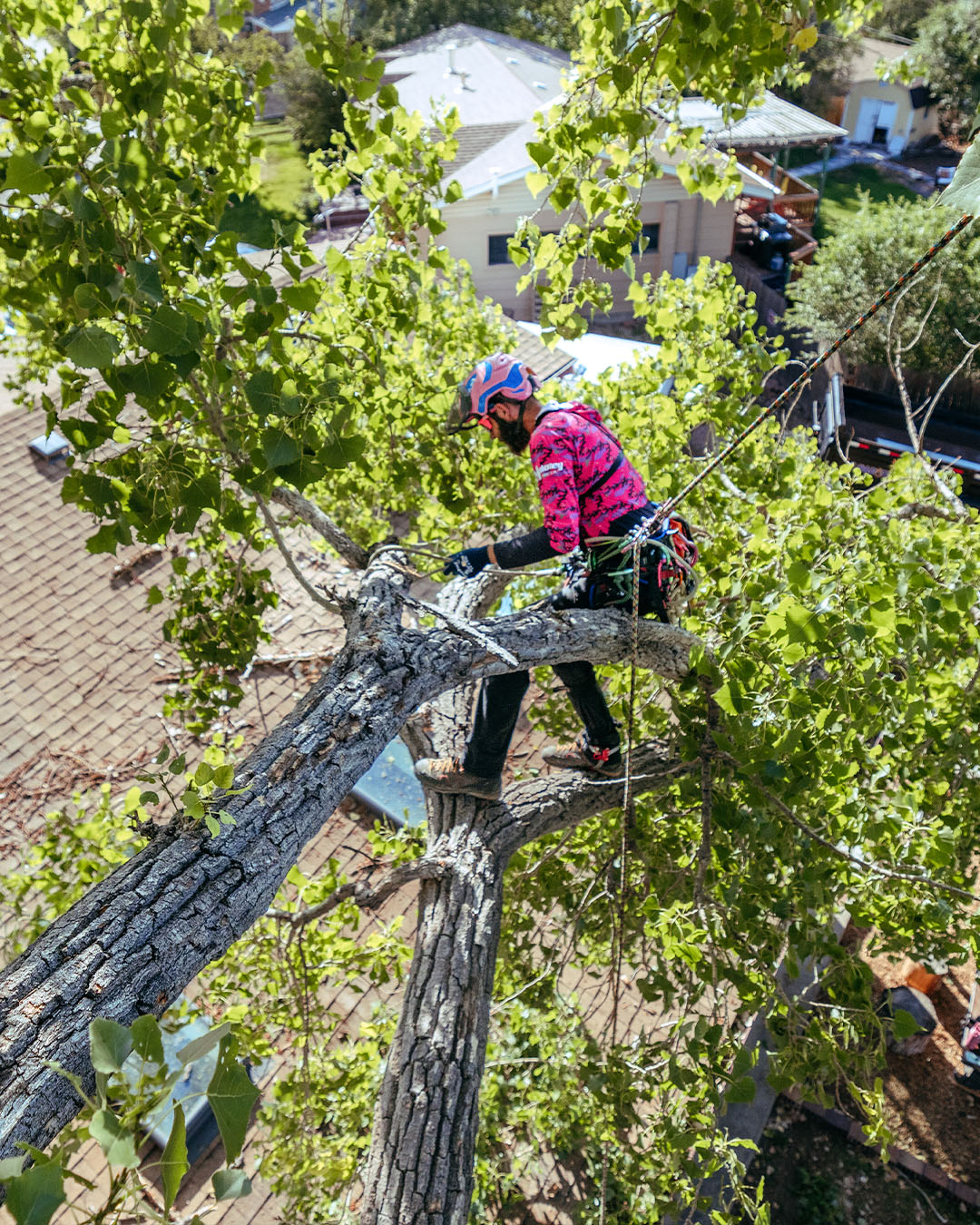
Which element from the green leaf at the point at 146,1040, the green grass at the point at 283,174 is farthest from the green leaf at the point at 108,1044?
the green grass at the point at 283,174

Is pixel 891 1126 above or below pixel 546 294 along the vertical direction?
below

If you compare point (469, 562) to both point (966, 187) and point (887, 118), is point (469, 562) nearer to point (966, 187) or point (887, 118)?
point (966, 187)

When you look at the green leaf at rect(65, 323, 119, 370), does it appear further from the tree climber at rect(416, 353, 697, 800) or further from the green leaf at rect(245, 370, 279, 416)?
the tree climber at rect(416, 353, 697, 800)

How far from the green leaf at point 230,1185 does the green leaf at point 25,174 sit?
2240 mm

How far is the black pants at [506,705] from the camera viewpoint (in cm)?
383

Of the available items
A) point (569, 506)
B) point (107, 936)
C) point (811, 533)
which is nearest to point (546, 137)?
point (569, 506)

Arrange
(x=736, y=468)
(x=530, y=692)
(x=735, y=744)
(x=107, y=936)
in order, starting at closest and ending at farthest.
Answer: (x=107, y=936) < (x=735, y=744) < (x=736, y=468) < (x=530, y=692)

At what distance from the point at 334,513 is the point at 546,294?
2370mm

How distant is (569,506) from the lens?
3.44 meters

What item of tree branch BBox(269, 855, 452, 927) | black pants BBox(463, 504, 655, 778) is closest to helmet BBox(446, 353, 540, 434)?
black pants BBox(463, 504, 655, 778)

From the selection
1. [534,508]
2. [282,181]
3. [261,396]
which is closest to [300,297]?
[261,396]

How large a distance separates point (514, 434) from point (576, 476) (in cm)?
33

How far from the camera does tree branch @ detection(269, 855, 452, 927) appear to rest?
3592 mm

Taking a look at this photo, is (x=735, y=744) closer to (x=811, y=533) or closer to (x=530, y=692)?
(x=811, y=533)
